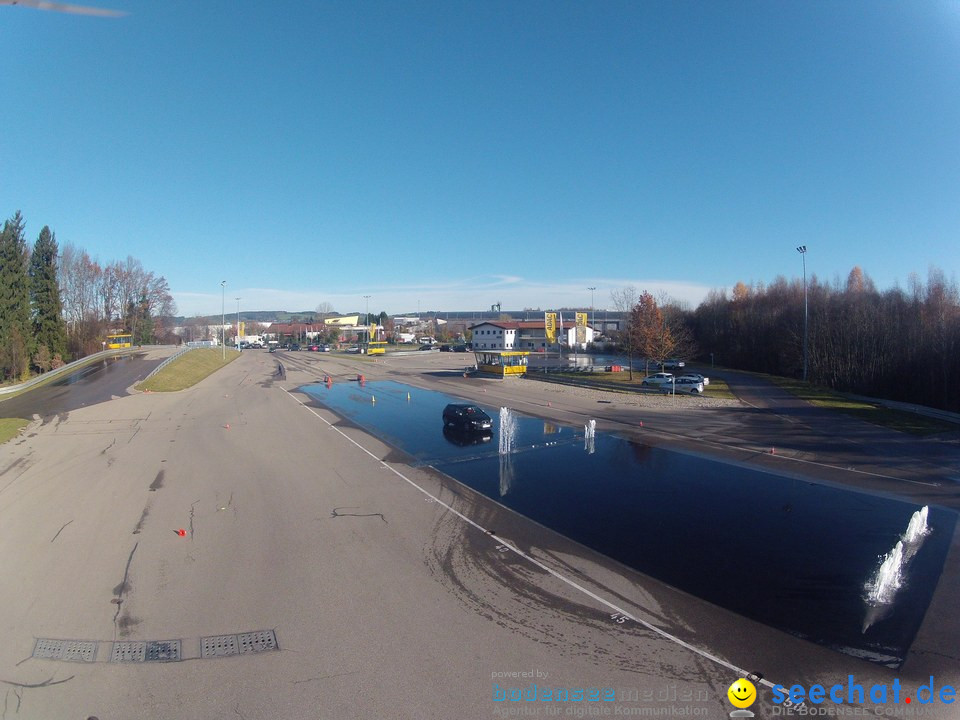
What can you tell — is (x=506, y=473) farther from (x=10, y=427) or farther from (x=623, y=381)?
(x=623, y=381)

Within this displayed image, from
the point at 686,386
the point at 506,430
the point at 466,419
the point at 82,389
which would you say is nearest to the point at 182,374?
the point at 82,389

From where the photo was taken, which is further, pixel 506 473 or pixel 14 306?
pixel 14 306

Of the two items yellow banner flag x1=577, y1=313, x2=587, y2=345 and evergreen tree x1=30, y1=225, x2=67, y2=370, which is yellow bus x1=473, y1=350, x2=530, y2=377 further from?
evergreen tree x1=30, y1=225, x2=67, y2=370

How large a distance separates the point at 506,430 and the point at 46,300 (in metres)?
55.9

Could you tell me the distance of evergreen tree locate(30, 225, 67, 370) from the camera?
57.1m

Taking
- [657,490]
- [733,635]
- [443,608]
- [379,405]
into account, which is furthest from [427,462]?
[379,405]

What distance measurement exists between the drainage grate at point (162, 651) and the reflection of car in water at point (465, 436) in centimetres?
1550

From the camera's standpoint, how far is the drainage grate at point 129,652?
733 centimetres

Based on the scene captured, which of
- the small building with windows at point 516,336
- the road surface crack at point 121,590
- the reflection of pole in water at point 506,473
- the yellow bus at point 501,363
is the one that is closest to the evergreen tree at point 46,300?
the yellow bus at point 501,363

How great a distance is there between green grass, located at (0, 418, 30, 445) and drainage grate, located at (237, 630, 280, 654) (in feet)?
73.5

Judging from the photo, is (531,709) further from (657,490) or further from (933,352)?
(933,352)

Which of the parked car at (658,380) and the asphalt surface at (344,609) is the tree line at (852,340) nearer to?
the parked car at (658,380)

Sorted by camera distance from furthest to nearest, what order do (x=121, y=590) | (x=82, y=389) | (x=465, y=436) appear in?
(x=82, y=389)
(x=465, y=436)
(x=121, y=590)

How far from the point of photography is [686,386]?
42000mm
